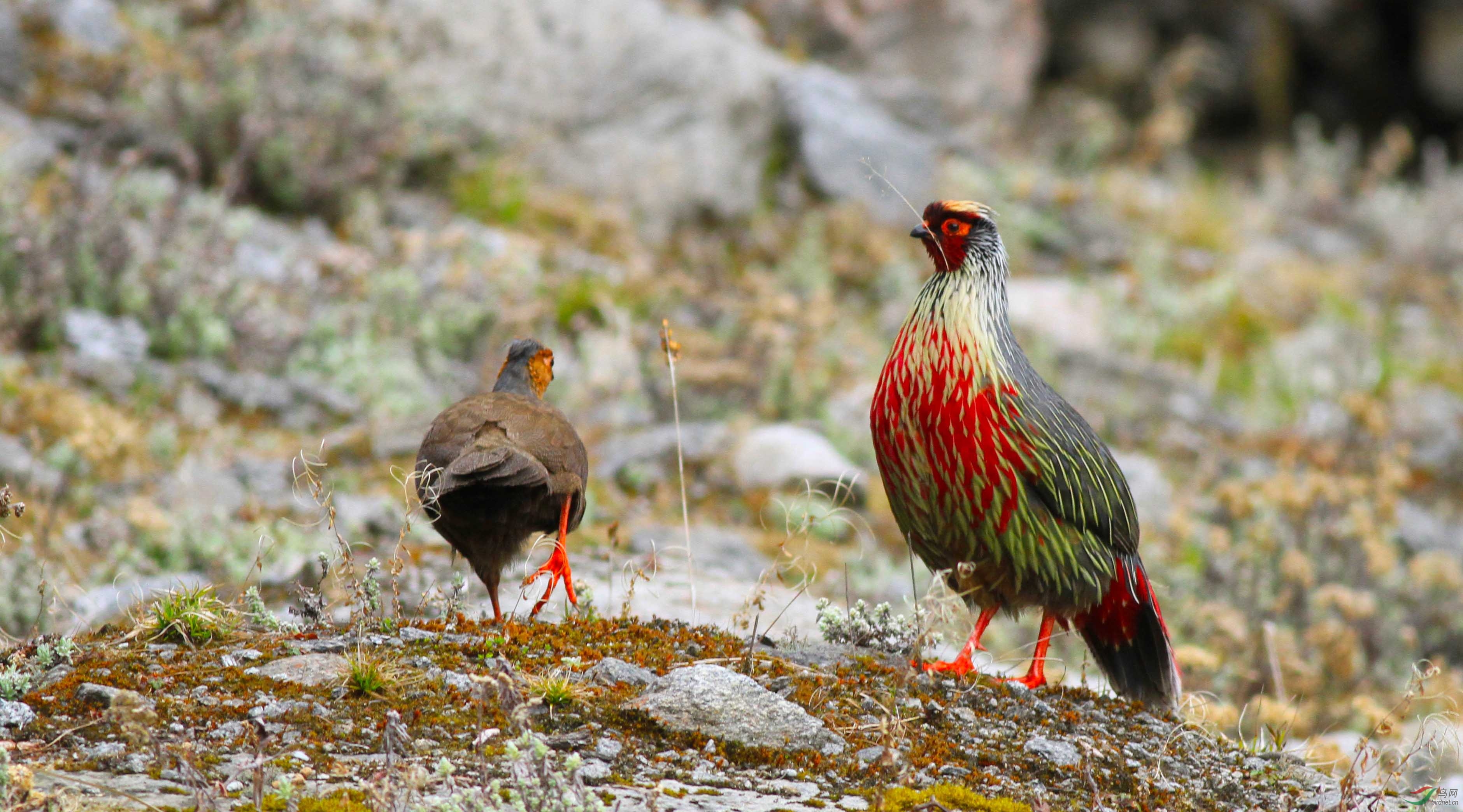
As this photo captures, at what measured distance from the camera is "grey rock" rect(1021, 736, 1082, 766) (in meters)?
3.78

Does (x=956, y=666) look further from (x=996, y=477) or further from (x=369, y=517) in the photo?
(x=369, y=517)

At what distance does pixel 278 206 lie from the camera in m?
9.71

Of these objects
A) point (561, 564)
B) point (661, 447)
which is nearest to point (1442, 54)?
point (661, 447)

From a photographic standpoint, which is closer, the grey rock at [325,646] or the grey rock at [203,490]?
the grey rock at [325,646]

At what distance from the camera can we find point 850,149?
37.3 ft

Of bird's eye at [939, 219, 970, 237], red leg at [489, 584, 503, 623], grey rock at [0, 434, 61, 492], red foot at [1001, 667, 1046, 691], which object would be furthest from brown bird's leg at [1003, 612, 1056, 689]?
grey rock at [0, 434, 61, 492]

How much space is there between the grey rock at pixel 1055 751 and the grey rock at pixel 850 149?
7.66 meters

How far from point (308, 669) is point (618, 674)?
82 centimetres

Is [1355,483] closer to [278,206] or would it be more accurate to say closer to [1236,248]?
[1236,248]

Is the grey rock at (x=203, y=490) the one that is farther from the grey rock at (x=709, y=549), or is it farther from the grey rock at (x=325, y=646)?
the grey rock at (x=325, y=646)

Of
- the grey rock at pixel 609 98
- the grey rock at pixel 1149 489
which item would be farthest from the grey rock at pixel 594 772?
the grey rock at pixel 609 98

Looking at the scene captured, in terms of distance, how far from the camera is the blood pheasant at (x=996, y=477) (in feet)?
14.9

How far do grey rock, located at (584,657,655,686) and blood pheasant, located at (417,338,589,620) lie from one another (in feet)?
1.52

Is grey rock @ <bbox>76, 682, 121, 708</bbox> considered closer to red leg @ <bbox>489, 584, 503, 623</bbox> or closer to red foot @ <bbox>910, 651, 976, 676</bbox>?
red leg @ <bbox>489, 584, 503, 623</bbox>
